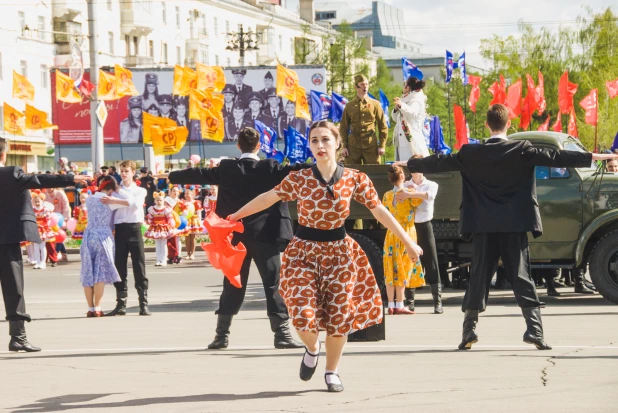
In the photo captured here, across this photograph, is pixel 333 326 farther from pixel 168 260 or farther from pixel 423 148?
pixel 168 260

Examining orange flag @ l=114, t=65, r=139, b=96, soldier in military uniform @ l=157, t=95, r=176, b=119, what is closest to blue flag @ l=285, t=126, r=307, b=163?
orange flag @ l=114, t=65, r=139, b=96

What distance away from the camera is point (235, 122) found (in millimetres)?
58156

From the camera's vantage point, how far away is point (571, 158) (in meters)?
9.62

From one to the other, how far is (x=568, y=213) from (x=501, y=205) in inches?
184

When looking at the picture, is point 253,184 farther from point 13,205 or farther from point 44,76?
point 44,76

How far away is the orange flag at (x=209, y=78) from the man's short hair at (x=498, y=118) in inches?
1326

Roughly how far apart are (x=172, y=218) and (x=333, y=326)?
16.2m

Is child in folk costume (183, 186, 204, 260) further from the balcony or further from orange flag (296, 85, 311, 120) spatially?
the balcony

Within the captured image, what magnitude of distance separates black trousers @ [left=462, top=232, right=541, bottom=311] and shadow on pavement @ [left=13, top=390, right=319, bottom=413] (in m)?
2.50

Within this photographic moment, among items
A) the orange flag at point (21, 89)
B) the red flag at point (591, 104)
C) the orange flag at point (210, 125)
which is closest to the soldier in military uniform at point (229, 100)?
the orange flag at point (21, 89)

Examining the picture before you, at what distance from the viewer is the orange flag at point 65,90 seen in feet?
139

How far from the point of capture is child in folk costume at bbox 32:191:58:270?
23711 millimetres

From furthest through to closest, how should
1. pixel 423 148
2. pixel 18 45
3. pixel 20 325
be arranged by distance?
pixel 18 45, pixel 423 148, pixel 20 325

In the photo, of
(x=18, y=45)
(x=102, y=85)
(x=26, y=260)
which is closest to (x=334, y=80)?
(x=18, y=45)
